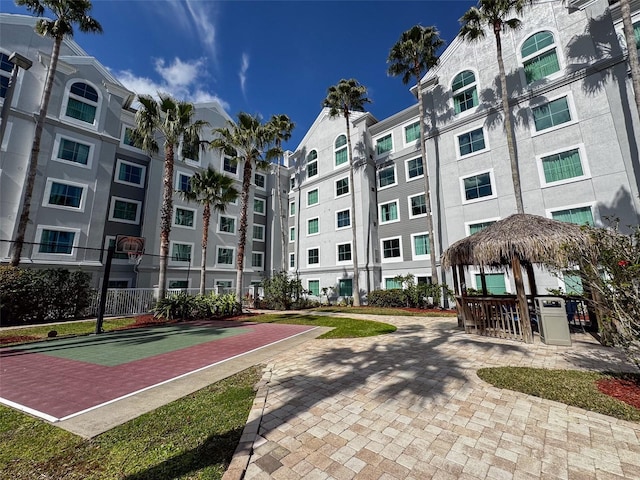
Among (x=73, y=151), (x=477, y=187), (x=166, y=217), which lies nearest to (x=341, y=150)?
(x=477, y=187)

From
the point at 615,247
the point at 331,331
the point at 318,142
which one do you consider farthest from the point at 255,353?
the point at 318,142

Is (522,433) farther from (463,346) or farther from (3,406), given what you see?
(3,406)

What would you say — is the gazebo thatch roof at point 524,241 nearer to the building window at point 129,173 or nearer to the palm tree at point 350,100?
the palm tree at point 350,100

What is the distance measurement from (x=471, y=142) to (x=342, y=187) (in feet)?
39.3

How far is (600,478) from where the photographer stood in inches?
108

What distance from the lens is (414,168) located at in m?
23.6

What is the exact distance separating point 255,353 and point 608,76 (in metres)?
23.4

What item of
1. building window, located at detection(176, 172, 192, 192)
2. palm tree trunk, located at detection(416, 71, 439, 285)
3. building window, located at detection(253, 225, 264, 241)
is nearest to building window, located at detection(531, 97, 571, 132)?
palm tree trunk, located at detection(416, 71, 439, 285)

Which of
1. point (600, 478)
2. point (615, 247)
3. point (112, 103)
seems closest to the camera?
point (600, 478)

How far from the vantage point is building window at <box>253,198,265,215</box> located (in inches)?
1341

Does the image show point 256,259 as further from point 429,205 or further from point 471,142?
point 471,142

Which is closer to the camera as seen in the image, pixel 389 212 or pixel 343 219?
pixel 389 212

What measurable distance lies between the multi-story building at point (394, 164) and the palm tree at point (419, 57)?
4.83 feet

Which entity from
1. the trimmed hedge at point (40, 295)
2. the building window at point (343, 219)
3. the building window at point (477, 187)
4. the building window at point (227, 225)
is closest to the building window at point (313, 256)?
the building window at point (343, 219)
